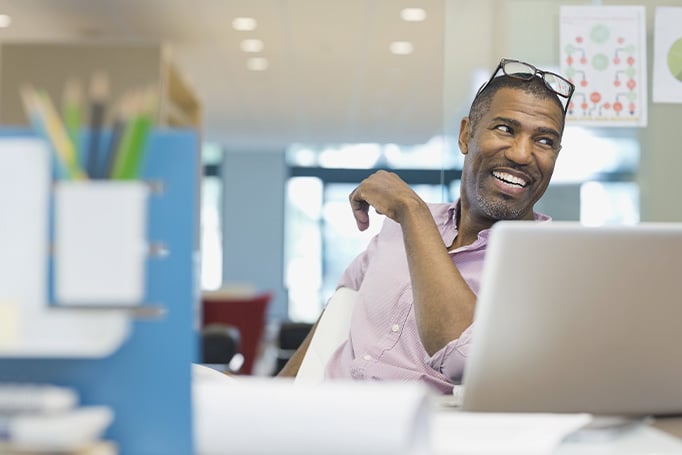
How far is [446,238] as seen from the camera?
5.39 ft

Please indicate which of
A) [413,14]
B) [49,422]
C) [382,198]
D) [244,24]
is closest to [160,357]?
[49,422]

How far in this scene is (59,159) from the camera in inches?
22.6

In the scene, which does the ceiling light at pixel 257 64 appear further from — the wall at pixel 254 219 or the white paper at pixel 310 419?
the white paper at pixel 310 419

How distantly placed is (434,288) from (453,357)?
10 cm

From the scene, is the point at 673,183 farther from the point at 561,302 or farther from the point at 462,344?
the point at 561,302

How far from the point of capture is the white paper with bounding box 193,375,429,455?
567mm

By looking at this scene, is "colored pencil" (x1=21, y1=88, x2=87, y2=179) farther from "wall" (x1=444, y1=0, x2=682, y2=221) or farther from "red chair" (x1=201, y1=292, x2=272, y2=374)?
"red chair" (x1=201, y1=292, x2=272, y2=374)

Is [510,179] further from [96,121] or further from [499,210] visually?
[96,121]

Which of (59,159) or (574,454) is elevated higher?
(59,159)

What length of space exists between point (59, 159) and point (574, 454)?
443 mm

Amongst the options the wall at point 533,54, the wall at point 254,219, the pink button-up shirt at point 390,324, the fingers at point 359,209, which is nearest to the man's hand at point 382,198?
the fingers at point 359,209

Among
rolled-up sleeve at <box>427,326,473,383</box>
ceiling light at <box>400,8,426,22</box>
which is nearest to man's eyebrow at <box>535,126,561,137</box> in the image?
rolled-up sleeve at <box>427,326,473,383</box>

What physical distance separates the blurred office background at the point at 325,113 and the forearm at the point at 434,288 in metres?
0.37

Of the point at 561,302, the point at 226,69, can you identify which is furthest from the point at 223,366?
the point at 561,302
